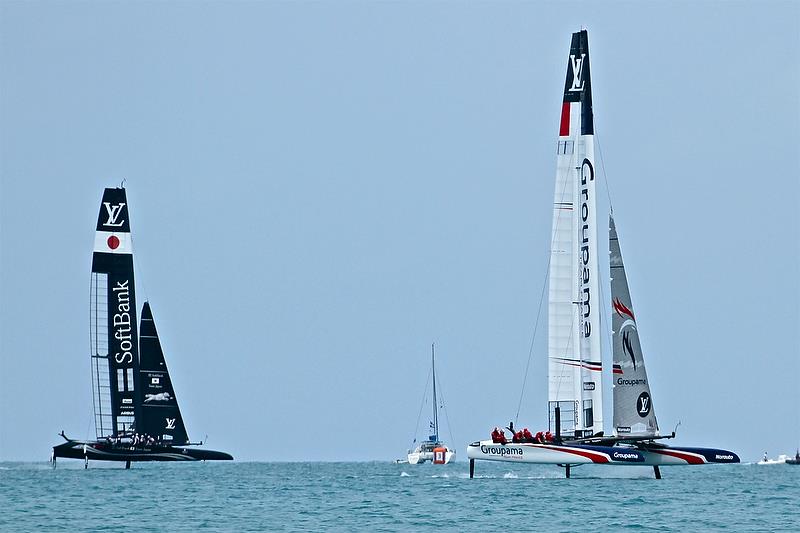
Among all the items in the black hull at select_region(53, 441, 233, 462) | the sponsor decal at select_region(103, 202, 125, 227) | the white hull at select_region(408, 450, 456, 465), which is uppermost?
the sponsor decal at select_region(103, 202, 125, 227)

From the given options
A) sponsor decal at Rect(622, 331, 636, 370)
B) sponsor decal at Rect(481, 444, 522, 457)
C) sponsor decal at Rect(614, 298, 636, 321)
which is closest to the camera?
sponsor decal at Rect(481, 444, 522, 457)

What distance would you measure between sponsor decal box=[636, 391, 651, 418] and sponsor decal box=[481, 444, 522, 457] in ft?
13.4

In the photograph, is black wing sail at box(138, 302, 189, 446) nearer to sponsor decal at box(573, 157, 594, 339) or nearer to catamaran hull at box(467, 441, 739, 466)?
catamaran hull at box(467, 441, 739, 466)

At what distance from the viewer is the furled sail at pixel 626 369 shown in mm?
48562

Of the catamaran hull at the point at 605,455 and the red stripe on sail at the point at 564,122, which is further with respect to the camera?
the red stripe on sail at the point at 564,122

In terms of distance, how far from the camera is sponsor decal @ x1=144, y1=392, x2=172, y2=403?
78938 millimetres

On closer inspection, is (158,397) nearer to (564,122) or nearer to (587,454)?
(564,122)

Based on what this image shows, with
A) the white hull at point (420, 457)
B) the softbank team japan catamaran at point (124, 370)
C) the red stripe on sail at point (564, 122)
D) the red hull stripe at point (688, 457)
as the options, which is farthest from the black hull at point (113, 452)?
A: the white hull at point (420, 457)

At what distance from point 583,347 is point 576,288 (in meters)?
1.97

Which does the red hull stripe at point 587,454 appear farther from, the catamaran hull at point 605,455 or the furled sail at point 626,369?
the furled sail at point 626,369

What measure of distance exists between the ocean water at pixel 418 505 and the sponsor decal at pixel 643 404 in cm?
246

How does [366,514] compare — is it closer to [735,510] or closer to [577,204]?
[735,510]

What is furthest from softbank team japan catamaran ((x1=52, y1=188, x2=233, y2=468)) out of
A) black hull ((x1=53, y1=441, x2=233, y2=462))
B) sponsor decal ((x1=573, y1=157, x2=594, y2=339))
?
sponsor decal ((x1=573, y1=157, x2=594, y2=339))

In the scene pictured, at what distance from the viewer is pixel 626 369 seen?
4888 cm
